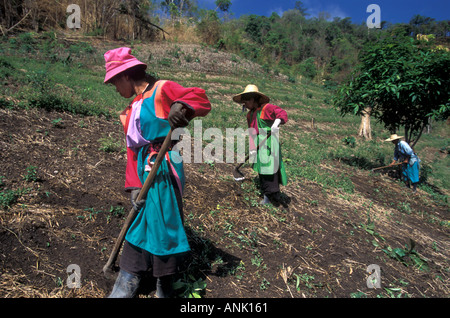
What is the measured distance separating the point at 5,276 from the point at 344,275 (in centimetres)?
305

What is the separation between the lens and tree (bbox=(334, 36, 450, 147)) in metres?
6.60

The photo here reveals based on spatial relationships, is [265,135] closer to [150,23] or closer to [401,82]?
[401,82]

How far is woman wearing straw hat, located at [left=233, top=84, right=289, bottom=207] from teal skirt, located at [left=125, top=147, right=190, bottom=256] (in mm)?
2206

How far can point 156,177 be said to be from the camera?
2.07 m

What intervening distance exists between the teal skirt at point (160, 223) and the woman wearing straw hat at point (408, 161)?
693 centimetres

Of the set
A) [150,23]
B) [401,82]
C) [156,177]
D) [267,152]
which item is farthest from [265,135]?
[150,23]

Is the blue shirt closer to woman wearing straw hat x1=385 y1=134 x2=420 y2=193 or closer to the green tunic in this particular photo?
woman wearing straw hat x1=385 y1=134 x2=420 y2=193

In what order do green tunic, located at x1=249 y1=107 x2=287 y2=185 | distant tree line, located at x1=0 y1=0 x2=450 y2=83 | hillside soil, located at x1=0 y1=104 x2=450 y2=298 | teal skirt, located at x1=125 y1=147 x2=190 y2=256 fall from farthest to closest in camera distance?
distant tree line, located at x1=0 y1=0 x2=450 y2=83, green tunic, located at x1=249 y1=107 x2=287 y2=185, hillside soil, located at x1=0 y1=104 x2=450 y2=298, teal skirt, located at x1=125 y1=147 x2=190 y2=256

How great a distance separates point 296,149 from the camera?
779cm

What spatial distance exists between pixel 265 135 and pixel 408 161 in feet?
16.5

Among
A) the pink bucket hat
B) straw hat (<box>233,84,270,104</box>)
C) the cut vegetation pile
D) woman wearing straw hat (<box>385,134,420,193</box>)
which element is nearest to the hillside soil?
the cut vegetation pile

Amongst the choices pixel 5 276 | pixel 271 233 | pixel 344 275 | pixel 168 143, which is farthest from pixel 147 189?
pixel 344 275

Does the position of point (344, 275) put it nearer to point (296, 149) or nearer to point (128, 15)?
point (296, 149)

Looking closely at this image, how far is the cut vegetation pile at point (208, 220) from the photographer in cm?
249
